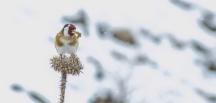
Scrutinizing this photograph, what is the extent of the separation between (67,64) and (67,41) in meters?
0.20

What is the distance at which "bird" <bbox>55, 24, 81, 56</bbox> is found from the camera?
303 inches

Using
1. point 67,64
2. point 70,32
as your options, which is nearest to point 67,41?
point 70,32

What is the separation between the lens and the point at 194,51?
218 feet

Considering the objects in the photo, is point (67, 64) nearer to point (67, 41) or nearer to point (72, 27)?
point (67, 41)

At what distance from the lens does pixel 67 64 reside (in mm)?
7699

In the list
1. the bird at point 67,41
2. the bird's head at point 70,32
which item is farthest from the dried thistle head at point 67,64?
the bird's head at point 70,32

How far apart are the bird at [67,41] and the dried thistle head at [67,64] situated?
6 cm

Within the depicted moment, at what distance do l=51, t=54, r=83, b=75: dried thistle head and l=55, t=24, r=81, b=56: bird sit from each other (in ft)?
0.19

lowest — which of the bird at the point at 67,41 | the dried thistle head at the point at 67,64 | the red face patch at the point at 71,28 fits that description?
the dried thistle head at the point at 67,64

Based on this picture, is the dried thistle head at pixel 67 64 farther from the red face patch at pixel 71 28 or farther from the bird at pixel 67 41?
the red face patch at pixel 71 28

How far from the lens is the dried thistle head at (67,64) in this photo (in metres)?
7.70

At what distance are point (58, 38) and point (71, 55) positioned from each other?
0.20 metres

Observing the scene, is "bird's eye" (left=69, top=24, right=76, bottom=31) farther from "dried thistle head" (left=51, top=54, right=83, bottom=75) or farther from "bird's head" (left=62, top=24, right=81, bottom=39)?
"dried thistle head" (left=51, top=54, right=83, bottom=75)

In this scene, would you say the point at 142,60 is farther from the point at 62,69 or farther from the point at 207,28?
the point at 62,69
